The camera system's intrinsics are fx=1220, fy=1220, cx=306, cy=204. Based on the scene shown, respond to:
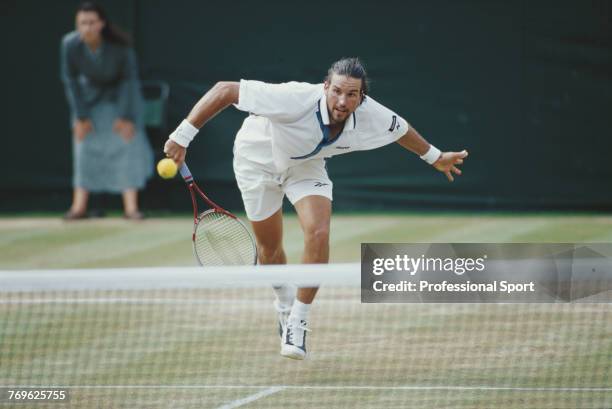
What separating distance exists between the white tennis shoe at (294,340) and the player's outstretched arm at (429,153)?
929 millimetres

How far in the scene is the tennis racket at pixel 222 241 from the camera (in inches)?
214

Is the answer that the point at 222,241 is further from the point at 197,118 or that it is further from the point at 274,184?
the point at 197,118

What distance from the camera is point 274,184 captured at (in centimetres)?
552

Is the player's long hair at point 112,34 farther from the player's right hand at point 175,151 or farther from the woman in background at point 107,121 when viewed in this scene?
the player's right hand at point 175,151

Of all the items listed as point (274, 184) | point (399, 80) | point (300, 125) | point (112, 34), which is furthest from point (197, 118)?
point (399, 80)

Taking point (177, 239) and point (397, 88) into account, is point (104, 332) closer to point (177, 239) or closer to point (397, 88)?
point (177, 239)

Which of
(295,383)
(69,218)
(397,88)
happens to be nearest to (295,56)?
(397,88)

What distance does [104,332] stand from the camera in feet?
19.7

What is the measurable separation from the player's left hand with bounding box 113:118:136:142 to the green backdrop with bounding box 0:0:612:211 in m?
0.76

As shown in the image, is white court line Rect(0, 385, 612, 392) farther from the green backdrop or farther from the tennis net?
the green backdrop

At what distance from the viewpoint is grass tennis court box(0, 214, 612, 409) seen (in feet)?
15.2

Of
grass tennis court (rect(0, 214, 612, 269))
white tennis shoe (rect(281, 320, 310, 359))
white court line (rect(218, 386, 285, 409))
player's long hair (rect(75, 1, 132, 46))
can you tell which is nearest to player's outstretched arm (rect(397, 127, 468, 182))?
white tennis shoe (rect(281, 320, 310, 359))

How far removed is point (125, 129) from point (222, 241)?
15.6 feet

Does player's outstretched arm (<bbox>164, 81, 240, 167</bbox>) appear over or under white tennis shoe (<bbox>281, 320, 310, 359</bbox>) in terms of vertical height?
over
